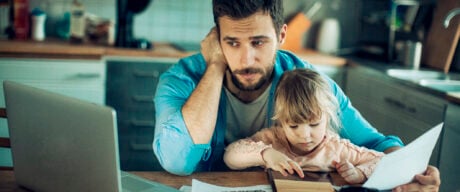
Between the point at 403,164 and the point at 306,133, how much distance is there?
362 mm

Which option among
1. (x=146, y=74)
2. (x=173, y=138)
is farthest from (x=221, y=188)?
(x=146, y=74)

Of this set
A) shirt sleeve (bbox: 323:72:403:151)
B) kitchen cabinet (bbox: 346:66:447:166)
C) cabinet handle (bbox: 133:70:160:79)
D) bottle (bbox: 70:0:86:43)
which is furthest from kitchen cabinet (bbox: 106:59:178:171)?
shirt sleeve (bbox: 323:72:403:151)

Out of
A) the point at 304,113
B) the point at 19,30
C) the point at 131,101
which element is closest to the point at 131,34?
the point at 131,101

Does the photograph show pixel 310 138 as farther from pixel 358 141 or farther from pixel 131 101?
pixel 131 101

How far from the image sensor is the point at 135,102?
3.21 meters

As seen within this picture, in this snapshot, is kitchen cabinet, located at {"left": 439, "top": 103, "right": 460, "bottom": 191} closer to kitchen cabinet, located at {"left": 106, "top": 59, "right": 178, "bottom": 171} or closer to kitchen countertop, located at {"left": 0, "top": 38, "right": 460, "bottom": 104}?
kitchen countertop, located at {"left": 0, "top": 38, "right": 460, "bottom": 104}

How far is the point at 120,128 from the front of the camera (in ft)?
10.6

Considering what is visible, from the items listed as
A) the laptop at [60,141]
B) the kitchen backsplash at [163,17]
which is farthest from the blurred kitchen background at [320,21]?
the laptop at [60,141]

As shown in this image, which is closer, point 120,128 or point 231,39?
point 231,39

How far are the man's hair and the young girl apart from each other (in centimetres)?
25

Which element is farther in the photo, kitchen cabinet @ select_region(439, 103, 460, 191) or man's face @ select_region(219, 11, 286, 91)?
kitchen cabinet @ select_region(439, 103, 460, 191)

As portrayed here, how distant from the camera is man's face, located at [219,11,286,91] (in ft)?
5.93

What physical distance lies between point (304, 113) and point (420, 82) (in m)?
1.31

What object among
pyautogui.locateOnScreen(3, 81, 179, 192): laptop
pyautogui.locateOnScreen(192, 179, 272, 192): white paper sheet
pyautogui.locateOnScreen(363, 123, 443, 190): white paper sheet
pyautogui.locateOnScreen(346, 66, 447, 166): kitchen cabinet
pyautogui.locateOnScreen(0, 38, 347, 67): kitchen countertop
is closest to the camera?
pyautogui.locateOnScreen(3, 81, 179, 192): laptop
